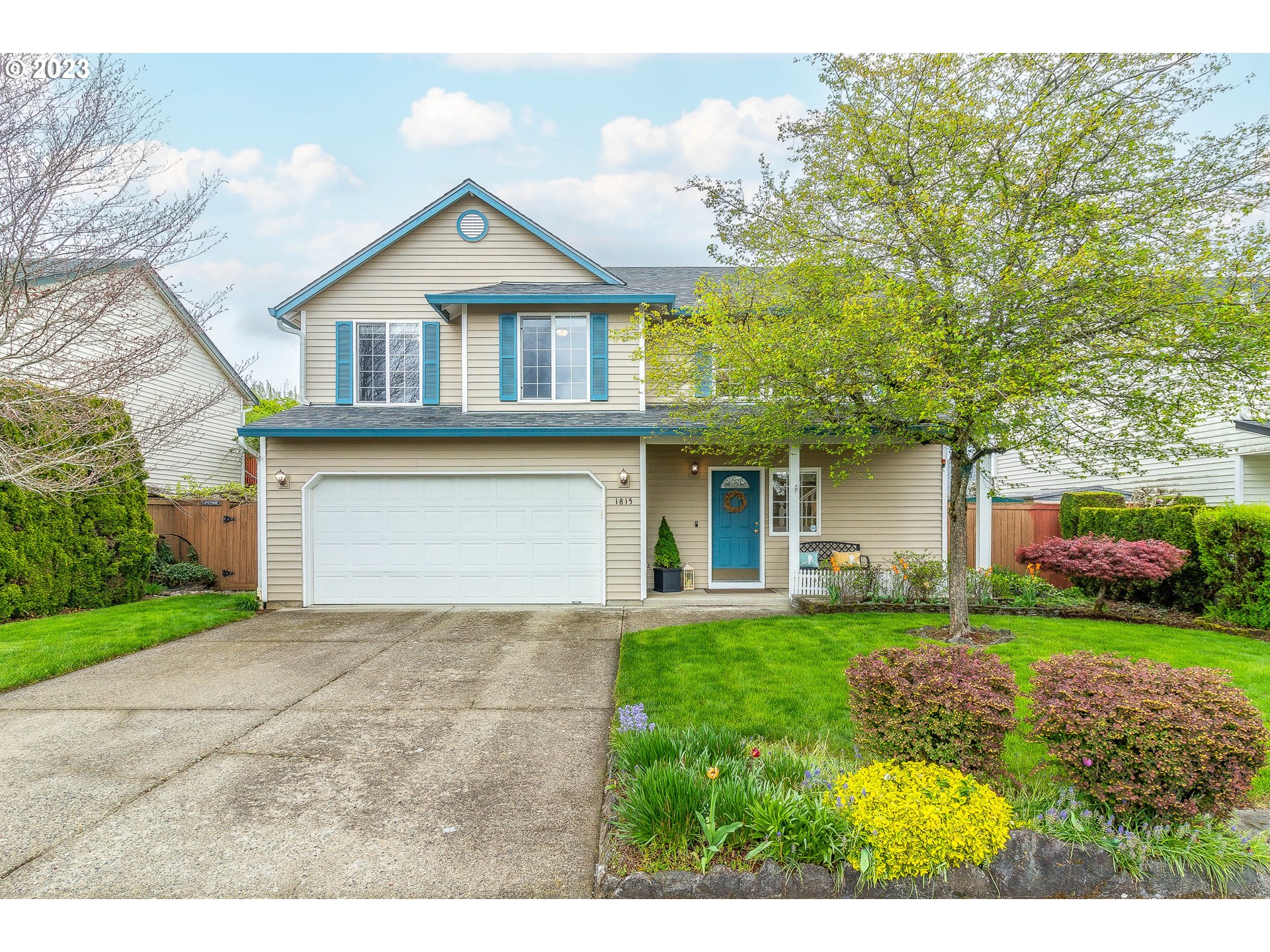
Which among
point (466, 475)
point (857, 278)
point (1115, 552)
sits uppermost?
point (857, 278)

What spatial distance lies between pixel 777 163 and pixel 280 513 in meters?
9.35

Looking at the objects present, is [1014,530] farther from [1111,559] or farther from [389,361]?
[389,361]

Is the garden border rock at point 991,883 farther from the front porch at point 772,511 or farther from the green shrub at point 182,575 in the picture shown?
the green shrub at point 182,575

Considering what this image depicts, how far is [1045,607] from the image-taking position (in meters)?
9.35

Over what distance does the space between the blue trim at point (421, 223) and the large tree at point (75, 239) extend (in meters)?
3.04

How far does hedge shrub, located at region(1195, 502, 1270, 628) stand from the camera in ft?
26.2

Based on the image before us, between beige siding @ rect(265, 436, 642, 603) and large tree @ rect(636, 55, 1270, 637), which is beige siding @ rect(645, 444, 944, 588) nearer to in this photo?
beige siding @ rect(265, 436, 642, 603)

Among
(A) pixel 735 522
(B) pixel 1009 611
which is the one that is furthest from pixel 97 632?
(B) pixel 1009 611

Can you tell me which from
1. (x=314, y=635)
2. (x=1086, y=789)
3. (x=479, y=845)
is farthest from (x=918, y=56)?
(x=314, y=635)

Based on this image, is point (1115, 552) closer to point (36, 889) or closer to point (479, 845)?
point (479, 845)

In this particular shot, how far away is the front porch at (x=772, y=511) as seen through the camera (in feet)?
38.5

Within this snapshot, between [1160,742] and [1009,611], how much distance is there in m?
7.06

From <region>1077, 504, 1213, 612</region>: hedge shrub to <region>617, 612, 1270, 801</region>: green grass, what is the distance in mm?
1299

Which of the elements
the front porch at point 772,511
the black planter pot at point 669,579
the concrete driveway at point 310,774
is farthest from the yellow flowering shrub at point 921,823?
the black planter pot at point 669,579
